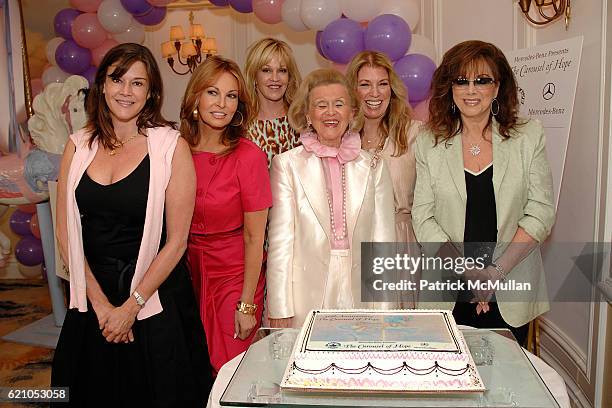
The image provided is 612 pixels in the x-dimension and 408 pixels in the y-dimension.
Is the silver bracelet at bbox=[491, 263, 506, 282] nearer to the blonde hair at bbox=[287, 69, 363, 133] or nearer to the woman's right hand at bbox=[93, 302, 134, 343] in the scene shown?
the blonde hair at bbox=[287, 69, 363, 133]

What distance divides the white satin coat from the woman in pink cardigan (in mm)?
384

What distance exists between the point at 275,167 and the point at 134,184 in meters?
0.62

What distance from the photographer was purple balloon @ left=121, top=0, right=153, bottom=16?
4.88 metres

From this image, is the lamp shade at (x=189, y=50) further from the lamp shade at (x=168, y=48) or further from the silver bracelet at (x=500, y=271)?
the silver bracelet at (x=500, y=271)

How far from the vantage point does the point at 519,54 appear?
3.29 m

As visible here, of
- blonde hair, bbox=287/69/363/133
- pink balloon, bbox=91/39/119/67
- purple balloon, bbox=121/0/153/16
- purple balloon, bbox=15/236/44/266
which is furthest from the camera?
purple balloon, bbox=15/236/44/266

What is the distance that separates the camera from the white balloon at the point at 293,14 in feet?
14.0

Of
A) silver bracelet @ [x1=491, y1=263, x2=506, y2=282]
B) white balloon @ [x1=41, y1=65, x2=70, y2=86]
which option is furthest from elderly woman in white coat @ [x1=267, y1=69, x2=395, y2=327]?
white balloon @ [x1=41, y1=65, x2=70, y2=86]

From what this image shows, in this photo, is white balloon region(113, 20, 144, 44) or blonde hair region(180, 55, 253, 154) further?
white balloon region(113, 20, 144, 44)

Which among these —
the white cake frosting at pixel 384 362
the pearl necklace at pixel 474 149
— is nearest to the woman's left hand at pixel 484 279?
the pearl necklace at pixel 474 149

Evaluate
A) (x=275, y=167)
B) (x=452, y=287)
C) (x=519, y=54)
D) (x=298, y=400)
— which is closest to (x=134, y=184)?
(x=275, y=167)

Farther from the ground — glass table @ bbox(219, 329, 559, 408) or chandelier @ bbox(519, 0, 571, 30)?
chandelier @ bbox(519, 0, 571, 30)

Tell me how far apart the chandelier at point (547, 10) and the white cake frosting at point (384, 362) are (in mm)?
2227

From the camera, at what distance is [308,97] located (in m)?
2.53
